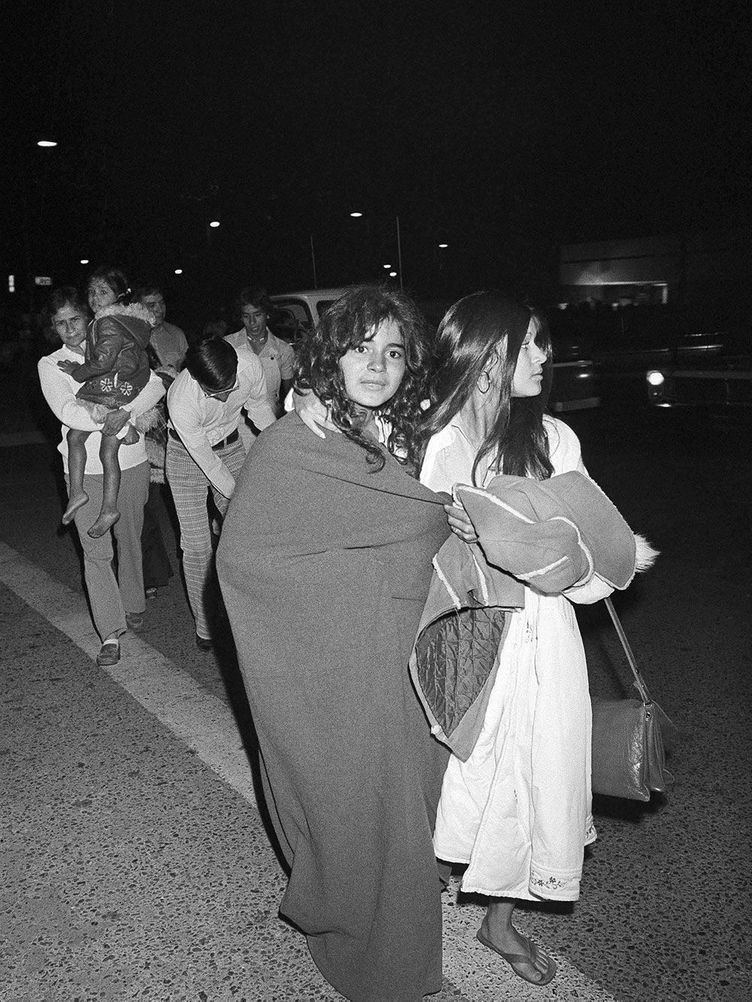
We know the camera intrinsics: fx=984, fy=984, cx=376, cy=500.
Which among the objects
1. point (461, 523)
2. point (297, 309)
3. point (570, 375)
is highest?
point (461, 523)

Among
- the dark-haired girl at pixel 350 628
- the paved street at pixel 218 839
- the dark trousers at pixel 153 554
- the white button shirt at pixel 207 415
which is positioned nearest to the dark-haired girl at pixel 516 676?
the dark-haired girl at pixel 350 628

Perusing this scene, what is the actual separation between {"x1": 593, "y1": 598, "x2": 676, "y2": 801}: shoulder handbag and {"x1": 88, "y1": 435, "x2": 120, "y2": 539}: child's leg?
3294mm

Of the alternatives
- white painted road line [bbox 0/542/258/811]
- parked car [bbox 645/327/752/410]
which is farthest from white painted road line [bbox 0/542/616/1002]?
parked car [bbox 645/327/752/410]

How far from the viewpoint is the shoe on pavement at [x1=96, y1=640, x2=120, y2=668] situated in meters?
5.14

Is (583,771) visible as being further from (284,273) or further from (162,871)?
(284,273)

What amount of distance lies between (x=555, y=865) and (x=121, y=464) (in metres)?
3.44

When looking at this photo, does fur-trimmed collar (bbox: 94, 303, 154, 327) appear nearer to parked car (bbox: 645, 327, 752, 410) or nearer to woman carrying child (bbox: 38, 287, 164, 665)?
woman carrying child (bbox: 38, 287, 164, 665)

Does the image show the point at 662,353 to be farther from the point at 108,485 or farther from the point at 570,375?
the point at 108,485

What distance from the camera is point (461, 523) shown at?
Result: 2.35m

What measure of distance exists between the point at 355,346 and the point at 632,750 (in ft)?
3.98

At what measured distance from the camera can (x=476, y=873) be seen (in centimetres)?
253

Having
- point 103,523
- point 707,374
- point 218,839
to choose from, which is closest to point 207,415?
point 103,523

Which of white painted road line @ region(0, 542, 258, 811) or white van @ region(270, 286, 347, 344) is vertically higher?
white van @ region(270, 286, 347, 344)

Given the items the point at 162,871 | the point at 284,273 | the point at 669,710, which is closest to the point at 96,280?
the point at 162,871
